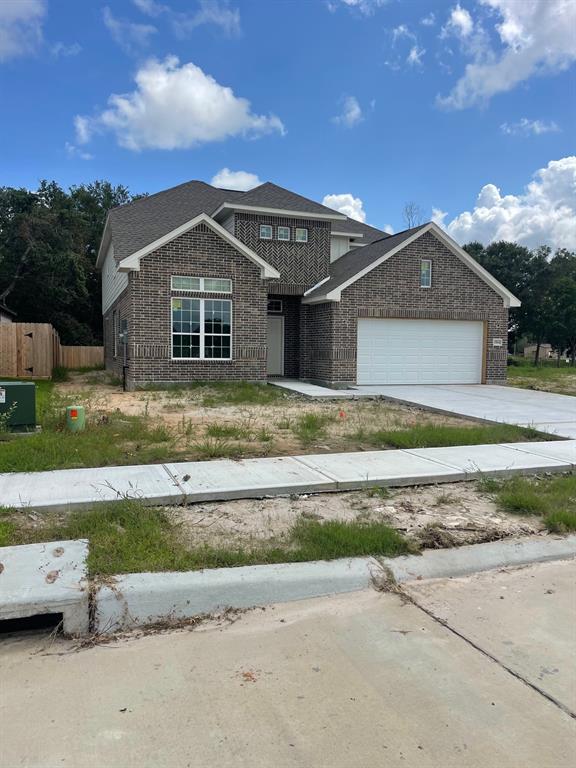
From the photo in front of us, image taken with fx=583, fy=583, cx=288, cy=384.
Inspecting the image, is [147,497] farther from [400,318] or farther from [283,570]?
[400,318]

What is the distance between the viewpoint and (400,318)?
19.3 metres

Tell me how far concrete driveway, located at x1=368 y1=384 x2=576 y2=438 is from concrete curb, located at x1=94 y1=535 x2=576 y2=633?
226 inches

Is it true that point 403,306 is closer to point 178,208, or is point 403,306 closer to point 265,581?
point 178,208

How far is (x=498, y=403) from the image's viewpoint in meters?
14.3

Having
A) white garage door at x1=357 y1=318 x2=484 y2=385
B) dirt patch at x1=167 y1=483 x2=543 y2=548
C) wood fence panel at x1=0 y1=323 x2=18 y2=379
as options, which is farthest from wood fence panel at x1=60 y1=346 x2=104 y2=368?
dirt patch at x1=167 y1=483 x2=543 y2=548

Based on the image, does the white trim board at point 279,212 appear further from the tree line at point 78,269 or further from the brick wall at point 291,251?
the tree line at point 78,269

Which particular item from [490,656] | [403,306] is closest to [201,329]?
[403,306]

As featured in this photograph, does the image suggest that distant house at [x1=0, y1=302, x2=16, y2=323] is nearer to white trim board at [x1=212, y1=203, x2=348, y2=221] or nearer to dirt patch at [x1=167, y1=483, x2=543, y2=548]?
white trim board at [x1=212, y1=203, x2=348, y2=221]

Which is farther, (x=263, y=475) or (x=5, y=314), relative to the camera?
(x=5, y=314)

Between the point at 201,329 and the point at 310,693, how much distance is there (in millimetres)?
15449

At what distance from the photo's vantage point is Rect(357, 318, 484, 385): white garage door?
62.6 feet

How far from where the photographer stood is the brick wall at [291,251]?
65.8ft

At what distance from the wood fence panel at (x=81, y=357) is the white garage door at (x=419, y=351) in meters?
16.8

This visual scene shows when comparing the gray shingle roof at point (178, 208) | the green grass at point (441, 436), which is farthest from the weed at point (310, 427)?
the gray shingle roof at point (178, 208)
